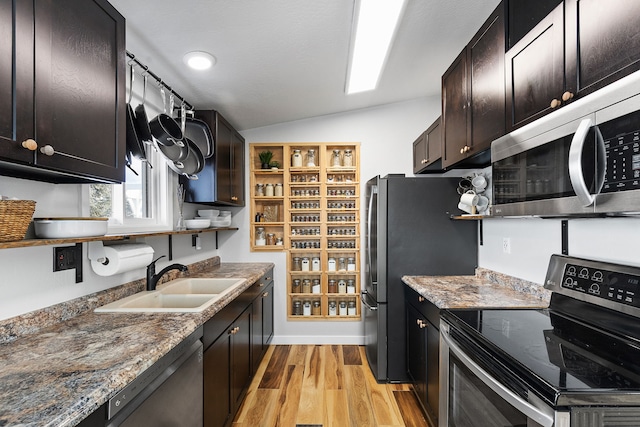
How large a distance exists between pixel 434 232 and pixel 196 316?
1913 millimetres

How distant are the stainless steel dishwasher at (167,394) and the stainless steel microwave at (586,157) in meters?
1.53

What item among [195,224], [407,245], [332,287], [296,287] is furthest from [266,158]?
[407,245]

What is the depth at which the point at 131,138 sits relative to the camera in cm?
163

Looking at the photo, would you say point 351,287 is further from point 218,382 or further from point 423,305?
point 218,382

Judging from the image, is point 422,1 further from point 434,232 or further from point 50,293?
point 50,293

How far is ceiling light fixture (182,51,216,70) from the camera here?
1.91 meters

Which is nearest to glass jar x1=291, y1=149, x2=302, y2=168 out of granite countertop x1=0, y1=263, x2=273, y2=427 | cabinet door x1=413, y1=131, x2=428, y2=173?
cabinet door x1=413, y1=131, x2=428, y2=173

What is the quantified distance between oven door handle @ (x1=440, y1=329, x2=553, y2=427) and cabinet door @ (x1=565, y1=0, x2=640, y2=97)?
39.1 inches

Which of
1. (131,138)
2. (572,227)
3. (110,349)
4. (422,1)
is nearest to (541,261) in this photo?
(572,227)

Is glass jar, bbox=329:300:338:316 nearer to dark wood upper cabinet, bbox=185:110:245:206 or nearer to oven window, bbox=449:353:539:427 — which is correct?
dark wood upper cabinet, bbox=185:110:245:206

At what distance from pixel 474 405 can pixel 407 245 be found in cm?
144

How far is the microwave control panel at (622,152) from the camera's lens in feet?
2.87

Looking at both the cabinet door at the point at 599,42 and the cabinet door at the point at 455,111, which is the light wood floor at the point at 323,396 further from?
the cabinet door at the point at 599,42

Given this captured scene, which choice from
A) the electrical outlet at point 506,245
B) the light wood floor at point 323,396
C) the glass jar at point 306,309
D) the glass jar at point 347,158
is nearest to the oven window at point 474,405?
the light wood floor at point 323,396
